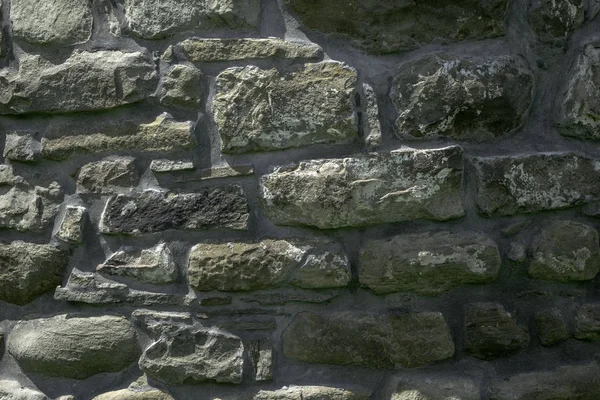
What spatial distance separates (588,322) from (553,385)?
176mm

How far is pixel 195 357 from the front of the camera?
1774mm

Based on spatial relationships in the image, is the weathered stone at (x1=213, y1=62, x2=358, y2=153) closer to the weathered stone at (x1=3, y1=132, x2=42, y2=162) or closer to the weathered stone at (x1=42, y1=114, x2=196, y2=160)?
the weathered stone at (x1=42, y1=114, x2=196, y2=160)

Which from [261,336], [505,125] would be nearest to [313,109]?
[505,125]

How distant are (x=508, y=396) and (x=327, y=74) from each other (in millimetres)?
906

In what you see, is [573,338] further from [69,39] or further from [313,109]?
[69,39]

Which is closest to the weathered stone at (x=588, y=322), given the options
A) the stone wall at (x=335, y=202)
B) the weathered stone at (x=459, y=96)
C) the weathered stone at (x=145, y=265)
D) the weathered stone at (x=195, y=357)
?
the stone wall at (x=335, y=202)

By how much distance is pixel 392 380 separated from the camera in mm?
1725

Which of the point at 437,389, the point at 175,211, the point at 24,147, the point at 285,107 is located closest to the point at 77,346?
the point at 175,211

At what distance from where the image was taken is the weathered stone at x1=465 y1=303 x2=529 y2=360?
169 cm

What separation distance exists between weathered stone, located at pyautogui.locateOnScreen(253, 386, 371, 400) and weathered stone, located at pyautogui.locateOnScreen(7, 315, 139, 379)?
0.40m

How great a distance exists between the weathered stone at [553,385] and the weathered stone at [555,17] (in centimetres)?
83

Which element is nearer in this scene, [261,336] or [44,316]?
[261,336]

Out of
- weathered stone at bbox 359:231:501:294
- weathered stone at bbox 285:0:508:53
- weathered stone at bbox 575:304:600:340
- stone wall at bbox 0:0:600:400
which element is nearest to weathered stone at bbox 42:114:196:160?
stone wall at bbox 0:0:600:400

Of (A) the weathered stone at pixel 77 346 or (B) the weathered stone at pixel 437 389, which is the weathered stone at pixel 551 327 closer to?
(B) the weathered stone at pixel 437 389
